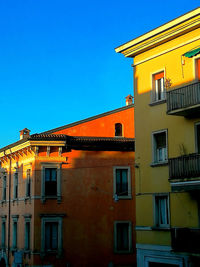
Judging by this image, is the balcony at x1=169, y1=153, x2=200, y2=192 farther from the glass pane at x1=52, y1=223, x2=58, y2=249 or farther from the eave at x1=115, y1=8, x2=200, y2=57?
the glass pane at x1=52, y1=223, x2=58, y2=249

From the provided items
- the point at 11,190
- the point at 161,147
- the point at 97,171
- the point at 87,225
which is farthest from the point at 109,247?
the point at 161,147

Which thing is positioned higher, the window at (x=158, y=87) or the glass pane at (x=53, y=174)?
the window at (x=158, y=87)

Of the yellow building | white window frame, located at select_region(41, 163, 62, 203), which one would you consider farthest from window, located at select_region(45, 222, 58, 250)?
the yellow building

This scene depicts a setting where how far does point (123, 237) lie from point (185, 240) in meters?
13.4

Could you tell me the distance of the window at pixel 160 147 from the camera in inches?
853

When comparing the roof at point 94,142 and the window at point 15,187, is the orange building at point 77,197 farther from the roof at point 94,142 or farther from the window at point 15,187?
the window at point 15,187

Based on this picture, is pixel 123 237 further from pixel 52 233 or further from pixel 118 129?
pixel 118 129

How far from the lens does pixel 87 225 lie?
31.6 m

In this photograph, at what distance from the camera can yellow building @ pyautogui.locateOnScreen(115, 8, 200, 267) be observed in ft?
63.3

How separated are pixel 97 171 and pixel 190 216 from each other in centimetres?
1319

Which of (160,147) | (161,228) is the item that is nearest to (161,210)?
(161,228)

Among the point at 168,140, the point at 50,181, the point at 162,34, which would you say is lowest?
the point at 50,181

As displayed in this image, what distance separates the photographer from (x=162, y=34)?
2166 centimetres

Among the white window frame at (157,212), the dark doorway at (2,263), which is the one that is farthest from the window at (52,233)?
the white window frame at (157,212)
